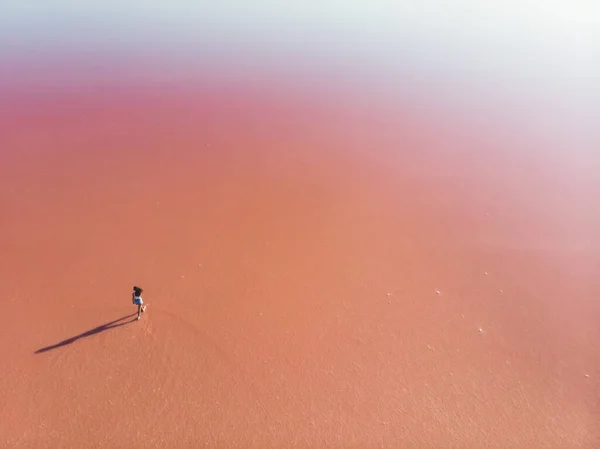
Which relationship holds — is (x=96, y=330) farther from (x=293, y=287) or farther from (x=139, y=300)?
(x=293, y=287)

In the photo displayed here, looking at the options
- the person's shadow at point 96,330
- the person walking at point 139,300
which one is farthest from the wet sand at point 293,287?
the person walking at point 139,300

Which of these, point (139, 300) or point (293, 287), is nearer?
point (139, 300)

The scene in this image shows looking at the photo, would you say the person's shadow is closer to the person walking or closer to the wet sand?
the wet sand

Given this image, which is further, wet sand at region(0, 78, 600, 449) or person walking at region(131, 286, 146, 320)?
person walking at region(131, 286, 146, 320)

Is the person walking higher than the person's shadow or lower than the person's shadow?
higher

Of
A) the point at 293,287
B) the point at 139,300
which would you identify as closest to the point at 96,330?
the point at 139,300

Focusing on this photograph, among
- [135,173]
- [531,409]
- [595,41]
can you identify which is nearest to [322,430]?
[531,409]

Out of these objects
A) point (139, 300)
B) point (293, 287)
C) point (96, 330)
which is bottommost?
point (96, 330)

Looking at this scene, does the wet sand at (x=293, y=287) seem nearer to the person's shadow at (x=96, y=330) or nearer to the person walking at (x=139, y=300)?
the person's shadow at (x=96, y=330)

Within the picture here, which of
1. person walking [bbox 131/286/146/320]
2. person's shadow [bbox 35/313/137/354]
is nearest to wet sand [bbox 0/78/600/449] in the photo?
person's shadow [bbox 35/313/137/354]
